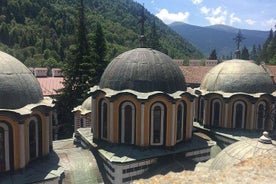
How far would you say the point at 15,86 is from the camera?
1238 centimetres

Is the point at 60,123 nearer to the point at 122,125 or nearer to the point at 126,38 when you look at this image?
the point at 122,125

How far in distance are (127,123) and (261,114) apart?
30.0 feet

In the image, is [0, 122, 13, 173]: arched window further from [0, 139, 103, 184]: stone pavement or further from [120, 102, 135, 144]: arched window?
[120, 102, 135, 144]: arched window

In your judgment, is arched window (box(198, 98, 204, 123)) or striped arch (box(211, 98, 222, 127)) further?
arched window (box(198, 98, 204, 123))

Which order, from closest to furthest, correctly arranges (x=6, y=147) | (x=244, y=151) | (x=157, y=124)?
(x=6, y=147), (x=244, y=151), (x=157, y=124)

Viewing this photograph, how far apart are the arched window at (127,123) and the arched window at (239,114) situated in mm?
7323

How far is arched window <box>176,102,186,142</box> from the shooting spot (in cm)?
1592

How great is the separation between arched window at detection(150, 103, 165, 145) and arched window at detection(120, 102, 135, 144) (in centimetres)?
101

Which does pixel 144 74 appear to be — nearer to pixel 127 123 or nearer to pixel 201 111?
pixel 127 123

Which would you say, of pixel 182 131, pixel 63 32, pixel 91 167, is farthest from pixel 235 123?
pixel 63 32

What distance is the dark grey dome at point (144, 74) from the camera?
15.3m

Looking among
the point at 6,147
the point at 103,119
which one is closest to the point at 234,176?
the point at 6,147

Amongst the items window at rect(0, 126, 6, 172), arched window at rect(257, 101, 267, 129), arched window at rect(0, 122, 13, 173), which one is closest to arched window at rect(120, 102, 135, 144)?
arched window at rect(0, 122, 13, 173)

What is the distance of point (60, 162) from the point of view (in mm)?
14406
